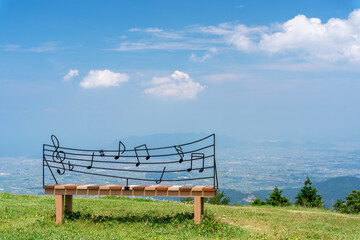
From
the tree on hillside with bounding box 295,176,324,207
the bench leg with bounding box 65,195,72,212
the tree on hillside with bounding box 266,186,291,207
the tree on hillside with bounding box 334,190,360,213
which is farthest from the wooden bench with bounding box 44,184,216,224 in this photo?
the tree on hillside with bounding box 295,176,324,207

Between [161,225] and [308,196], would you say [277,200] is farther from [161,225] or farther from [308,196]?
[161,225]

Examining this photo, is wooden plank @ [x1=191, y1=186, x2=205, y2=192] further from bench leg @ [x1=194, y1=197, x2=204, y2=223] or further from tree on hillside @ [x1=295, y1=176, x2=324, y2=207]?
tree on hillside @ [x1=295, y1=176, x2=324, y2=207]

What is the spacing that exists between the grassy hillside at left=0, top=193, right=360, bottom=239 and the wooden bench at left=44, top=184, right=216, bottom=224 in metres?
0.43

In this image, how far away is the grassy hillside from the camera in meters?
9.66

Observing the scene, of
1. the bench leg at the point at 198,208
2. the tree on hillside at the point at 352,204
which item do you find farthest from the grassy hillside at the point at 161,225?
the tree on hillside at the point at 352,204

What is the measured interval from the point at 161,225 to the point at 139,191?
3.53 feet

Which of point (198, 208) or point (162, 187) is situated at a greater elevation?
point (162, 187)

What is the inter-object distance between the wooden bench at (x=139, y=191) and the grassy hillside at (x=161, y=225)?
43cm

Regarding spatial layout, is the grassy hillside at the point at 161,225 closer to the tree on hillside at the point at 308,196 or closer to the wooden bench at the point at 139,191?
the wooden bench at the point at 139,191

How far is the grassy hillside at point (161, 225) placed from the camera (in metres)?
9.66

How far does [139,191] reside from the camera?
10617 mm

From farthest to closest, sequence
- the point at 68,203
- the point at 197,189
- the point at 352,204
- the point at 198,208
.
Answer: the point at 352,204
the point at 68,203
the point at 198,208
the point at 197,189

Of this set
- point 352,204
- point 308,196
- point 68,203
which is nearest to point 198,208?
point 68,203

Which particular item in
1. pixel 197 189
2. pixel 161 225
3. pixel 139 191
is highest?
pixel 197 189
